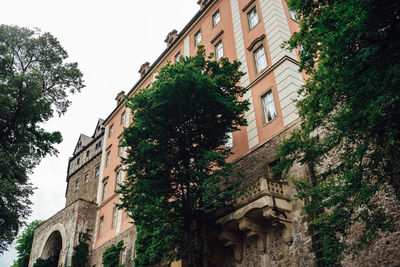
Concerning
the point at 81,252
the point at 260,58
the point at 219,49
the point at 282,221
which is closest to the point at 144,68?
the point at 219,49

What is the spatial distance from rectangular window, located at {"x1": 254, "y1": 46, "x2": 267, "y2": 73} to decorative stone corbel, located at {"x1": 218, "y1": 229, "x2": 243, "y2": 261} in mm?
A: 9123

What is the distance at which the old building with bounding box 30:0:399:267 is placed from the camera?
535 inches

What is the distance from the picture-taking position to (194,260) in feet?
45.5

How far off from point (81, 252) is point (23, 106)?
47.7 ft

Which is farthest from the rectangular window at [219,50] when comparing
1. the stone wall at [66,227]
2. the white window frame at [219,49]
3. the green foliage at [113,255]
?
the stone wall at [66,227]

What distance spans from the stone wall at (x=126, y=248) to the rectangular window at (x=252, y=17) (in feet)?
52.7

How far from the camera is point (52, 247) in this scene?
33906mm

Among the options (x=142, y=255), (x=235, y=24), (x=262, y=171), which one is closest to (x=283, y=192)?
(x=262, y=171)

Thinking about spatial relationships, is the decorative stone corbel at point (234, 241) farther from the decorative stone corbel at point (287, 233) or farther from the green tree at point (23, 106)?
the green tree at point (23, 106)

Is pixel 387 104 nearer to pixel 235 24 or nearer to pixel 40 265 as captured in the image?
pixel 235 24

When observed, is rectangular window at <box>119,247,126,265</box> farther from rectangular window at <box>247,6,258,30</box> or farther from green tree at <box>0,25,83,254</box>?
rectangular window at <box>247,6,258,30</box>

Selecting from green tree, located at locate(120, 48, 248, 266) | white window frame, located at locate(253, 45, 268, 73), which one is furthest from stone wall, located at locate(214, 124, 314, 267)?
white window frame, located at locate(253, 45, 268, 73)

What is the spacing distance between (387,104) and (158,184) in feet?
34.3

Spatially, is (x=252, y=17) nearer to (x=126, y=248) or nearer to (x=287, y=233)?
(x=287, y=233)
